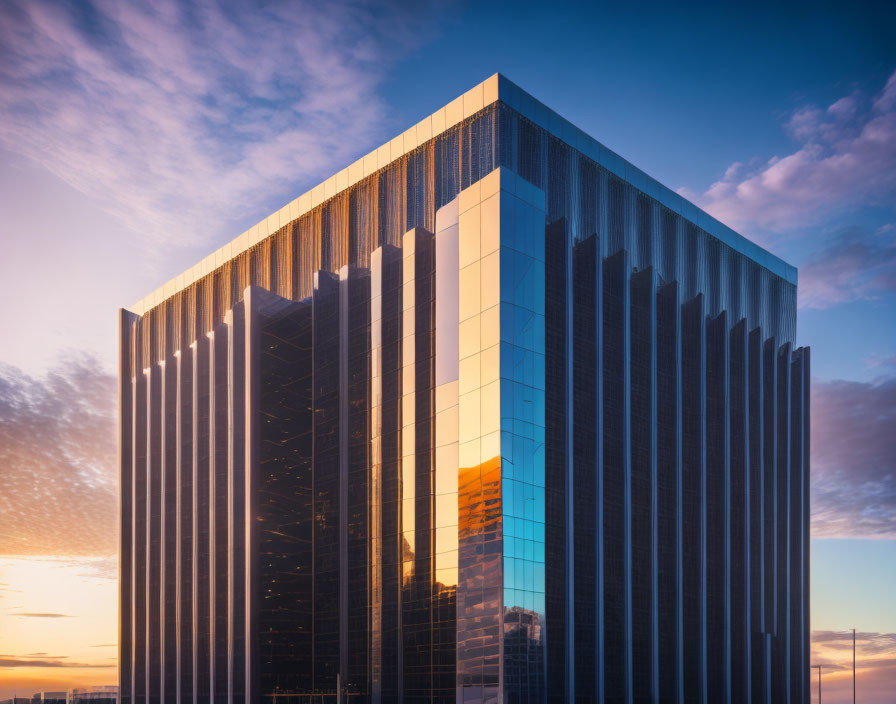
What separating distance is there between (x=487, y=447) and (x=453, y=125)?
62.7ft

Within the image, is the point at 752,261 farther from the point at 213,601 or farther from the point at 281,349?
the point at 213,601

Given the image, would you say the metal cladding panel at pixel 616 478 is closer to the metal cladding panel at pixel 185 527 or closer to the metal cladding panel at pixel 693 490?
the metal cladding panel at pixel 693 490

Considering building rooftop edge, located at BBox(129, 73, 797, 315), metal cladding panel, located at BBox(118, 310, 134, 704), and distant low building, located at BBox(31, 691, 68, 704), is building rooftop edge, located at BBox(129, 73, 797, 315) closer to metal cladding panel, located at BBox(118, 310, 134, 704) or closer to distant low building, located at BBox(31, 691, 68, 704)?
metal cladding panel, located at BBox(118, 310, 134, 704)

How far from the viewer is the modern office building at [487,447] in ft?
148

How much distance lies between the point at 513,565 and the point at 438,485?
626cm

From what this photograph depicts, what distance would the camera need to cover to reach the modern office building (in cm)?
4506

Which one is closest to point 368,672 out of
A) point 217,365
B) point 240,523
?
point 240,523

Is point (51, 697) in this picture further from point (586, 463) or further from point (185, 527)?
point (586, 463)

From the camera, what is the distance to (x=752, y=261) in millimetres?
73562

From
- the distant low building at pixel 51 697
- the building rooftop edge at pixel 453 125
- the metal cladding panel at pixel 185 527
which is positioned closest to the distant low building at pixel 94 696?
the distant low building at pixel 51 697

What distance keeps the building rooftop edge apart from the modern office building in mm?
195

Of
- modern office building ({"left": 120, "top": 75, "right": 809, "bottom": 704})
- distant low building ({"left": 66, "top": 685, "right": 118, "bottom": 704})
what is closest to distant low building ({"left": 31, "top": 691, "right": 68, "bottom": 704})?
distant low building ({"left": 66, "top": 685, "right": 118, "bottom": 704})

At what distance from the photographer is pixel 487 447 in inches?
1726

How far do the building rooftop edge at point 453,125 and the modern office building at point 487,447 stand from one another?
0.64 feet
